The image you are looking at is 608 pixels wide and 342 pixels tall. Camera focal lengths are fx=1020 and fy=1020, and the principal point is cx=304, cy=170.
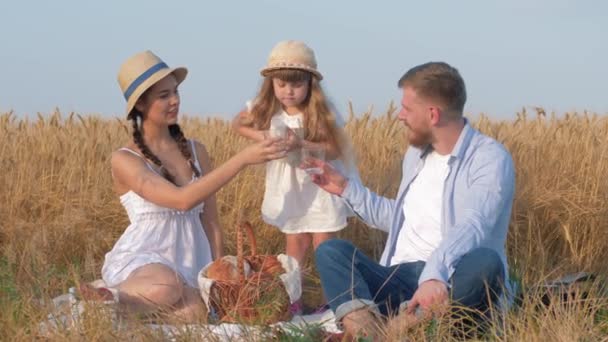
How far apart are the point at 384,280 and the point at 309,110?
1.43 meters

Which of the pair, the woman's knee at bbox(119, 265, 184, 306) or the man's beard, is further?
the woman's knee at bbox(119, 265, 184, 306)

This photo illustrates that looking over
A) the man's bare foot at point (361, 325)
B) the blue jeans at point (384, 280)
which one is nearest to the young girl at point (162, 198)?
the blue jeans at point (384, 280)

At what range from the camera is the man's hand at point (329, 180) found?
4.52m

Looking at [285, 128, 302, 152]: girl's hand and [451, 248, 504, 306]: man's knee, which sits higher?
[285, 128, 302, 152]: girl's hand

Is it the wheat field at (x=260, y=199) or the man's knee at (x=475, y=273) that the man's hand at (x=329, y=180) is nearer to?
the man's knee at (x=475, y=273)

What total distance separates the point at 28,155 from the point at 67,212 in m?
1.02

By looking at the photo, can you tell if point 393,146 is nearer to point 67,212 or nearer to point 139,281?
point 67,212

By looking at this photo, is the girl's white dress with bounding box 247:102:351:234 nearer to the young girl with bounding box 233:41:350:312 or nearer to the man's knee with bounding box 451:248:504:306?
the young girl with bounding box 233:41:350:312

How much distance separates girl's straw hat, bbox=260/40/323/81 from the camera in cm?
534

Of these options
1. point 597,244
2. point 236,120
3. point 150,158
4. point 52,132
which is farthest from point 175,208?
point 52,132

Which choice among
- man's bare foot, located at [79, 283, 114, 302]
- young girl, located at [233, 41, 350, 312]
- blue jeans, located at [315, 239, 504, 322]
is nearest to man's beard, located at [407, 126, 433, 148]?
blue jeans, located at [315, 239, 504, 322]

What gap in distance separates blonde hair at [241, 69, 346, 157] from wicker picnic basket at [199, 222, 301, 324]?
872mm

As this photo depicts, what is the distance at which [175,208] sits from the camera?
4.66 metres

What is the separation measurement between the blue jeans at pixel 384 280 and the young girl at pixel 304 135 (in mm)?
1192
